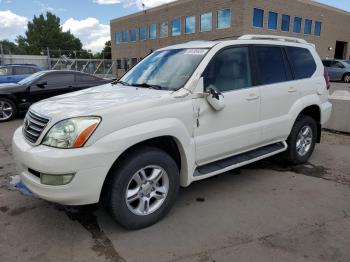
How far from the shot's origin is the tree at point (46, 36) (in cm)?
8331

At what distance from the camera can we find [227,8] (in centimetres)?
3106

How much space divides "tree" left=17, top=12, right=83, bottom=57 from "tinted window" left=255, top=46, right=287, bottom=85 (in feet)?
276

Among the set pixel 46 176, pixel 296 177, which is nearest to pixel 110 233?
pixel 46 176

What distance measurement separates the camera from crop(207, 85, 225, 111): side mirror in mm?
3627

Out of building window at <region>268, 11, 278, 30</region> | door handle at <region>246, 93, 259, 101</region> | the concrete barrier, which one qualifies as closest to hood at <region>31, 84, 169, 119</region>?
door handle at <region>246, 93, 259, 101</region>

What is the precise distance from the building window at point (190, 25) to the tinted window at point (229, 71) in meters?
32.5

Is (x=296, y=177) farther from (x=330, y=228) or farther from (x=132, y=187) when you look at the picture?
(x=132, y=187)

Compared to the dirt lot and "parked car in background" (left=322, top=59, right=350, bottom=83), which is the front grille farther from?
"parked car in background" (left=322, top=59, right=350, bottom=83)

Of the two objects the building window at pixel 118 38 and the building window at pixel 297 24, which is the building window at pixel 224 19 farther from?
the building window at pixel 118 38

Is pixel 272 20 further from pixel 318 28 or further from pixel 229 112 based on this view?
pixel 229 112

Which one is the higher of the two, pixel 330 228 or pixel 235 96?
pixel 235 96

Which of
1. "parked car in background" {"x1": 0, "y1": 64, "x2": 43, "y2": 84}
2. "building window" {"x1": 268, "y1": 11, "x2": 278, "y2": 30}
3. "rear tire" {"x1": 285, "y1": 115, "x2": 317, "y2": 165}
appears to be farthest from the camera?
"building window" {"x1": 268, "y1": 11, "x2": 278, "y2": 30}

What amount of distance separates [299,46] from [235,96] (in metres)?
1.87

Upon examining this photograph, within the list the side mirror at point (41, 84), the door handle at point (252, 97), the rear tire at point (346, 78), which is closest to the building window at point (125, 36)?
the rear tire at point (346, 78)
